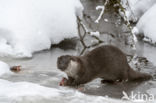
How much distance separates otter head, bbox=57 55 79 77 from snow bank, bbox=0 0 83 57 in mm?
1088

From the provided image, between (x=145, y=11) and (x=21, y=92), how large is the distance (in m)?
4.61

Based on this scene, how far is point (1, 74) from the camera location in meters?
5.13

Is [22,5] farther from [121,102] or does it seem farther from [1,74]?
[121,102]

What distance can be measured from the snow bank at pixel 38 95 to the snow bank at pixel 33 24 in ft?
4.58

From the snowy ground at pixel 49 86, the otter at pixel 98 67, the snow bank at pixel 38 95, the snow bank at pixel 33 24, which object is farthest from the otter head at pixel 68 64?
the snow bank at pixel 33 24

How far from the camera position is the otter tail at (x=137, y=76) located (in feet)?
17.2

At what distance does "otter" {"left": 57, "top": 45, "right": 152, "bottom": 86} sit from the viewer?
4.98 m

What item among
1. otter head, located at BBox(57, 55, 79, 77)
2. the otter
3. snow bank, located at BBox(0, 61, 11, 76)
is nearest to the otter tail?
the otter

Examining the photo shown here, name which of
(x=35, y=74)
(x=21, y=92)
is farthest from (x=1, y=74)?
(x=21, y=92)

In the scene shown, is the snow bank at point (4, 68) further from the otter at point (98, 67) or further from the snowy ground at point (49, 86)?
the otter at point (98, 67)

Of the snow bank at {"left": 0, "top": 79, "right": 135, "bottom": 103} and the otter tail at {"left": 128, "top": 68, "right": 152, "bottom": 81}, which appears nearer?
the snow bank at {"left": 0, "top": 79, "right": 135, "bottom": 103}

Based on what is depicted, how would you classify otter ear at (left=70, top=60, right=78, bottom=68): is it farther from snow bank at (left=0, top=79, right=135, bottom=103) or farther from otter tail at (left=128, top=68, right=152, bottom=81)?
otter tail at (left=128, top=68, right=152, bottom=81)

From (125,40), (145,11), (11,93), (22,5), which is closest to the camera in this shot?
(11,93)

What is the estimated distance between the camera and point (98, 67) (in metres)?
5.11
